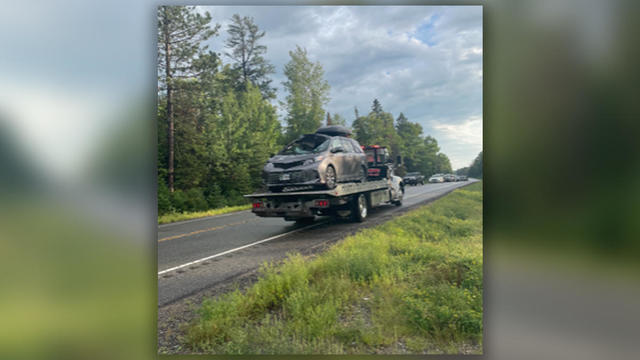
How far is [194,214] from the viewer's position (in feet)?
13.0

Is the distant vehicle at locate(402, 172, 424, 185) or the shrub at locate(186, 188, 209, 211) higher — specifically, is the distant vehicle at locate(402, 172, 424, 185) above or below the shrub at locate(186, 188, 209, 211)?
above

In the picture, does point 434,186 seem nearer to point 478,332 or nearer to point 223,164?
point 478,332

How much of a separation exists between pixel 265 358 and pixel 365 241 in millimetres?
1635

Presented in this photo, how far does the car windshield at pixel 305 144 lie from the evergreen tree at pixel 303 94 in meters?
0.07

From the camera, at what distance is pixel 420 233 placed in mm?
3979

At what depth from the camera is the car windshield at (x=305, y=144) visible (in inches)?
157

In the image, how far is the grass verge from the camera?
3.84 meters

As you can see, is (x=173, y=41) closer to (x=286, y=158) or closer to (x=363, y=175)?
(x=286, y=158)

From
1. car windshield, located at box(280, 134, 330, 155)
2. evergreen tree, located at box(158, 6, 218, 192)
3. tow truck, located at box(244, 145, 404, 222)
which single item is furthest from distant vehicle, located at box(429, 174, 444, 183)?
evergreen tree, located at box(158, 6, 218, 192)

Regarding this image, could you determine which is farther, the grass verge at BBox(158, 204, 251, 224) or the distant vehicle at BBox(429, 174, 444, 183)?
the distant vehicle at BBox(429, 174, 444, 183)

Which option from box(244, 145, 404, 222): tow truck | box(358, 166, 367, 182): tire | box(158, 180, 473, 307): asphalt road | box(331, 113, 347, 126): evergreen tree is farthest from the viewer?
box(358, 166, 367, 182): tire

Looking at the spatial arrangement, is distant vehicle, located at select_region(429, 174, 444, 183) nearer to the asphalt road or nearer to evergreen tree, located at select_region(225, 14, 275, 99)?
the asphalt road

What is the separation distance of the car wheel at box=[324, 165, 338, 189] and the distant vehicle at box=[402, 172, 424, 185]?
0.94m
